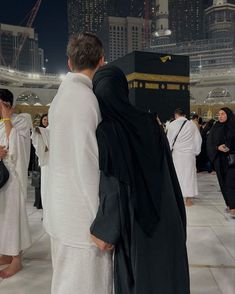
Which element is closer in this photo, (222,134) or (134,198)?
(134,198)

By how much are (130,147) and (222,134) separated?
3548mm

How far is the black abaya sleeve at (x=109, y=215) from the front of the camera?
126 cm

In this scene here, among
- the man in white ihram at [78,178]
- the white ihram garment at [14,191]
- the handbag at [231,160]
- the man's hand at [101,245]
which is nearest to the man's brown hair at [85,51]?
the man in white ihram at [78,178]

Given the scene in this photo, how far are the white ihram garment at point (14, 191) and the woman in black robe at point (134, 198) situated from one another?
57.1 inches

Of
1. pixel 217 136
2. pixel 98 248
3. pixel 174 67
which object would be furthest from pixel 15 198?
pixel 174 67

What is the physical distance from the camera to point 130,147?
1294 mm

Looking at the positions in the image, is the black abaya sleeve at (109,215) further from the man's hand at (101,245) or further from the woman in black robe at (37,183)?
the woman in black robe at (37,183)

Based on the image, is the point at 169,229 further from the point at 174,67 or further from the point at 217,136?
the point at 174,67

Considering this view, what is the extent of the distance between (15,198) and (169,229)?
163cm

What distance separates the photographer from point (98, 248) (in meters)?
1.33

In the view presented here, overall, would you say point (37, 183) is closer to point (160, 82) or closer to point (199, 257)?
point (199, 257)

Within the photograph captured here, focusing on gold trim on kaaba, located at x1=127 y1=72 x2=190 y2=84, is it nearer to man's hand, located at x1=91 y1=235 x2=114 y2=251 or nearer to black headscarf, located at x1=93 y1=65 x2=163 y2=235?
black headscarf, located at x1=93 y1=65 x2=163 y2=235

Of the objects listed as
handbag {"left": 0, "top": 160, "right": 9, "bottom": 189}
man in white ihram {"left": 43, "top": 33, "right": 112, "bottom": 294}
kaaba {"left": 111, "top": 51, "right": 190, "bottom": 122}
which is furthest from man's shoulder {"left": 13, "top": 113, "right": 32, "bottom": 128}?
kaaba {"left": 111, "top": 51, "right": 190, "bottom": 122}

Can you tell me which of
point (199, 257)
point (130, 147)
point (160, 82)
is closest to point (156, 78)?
point (160, 82)
